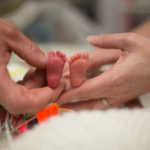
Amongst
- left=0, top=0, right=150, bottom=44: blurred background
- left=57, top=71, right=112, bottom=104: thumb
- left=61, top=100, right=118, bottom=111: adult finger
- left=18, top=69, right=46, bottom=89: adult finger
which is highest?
left=18, top=69, right=46, bottom=89: adult finger

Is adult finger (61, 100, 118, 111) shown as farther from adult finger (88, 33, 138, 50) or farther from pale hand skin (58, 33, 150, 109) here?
adult finger (88, 33, 138, 50)

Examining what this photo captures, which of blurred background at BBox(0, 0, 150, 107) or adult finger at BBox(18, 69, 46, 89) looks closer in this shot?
adult finger at BBox(18, 69, 46, 89)

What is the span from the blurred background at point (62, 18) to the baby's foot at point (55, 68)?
2.50 feet

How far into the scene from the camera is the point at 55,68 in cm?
50

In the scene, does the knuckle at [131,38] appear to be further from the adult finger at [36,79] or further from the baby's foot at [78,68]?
the adult finger at [36,79]

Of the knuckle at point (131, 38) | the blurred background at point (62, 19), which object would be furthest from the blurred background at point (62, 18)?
the knuckle at point (131, 38)

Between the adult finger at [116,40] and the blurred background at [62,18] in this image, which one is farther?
the blurred background at [62,18]

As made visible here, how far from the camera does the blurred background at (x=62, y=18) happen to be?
1.41 meters

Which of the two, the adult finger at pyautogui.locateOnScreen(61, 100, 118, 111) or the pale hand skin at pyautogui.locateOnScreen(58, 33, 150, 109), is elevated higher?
the pale hand skin at pyautogui.locateOnScreen(58, 33, 150, 109)

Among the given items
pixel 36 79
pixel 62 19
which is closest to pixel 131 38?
pixel 36 79

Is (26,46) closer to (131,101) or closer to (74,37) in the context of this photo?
(131,101)

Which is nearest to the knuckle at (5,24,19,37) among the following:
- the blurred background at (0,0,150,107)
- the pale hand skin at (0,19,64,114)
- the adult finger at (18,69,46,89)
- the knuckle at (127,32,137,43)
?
the pale hand skin at (0,19,64,114)

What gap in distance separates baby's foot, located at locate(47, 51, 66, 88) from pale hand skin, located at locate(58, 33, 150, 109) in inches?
1.7

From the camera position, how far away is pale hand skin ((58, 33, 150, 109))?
0.50 metres
